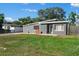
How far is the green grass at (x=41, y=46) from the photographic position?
17.5 metres

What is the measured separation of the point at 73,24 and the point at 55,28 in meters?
0.26

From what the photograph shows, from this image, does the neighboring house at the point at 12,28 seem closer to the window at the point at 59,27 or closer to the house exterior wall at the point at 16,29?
the house exterior wall at the point at 16,29

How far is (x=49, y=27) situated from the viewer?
691 inches

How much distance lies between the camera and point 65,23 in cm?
1756

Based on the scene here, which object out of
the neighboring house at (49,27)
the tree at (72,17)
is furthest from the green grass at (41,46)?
the tree at (72,17)

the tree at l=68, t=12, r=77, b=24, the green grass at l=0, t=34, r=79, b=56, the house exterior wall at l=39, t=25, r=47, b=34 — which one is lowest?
the green grass at l=0, t=34, r=79, b=56

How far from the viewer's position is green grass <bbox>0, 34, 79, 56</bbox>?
57.4 feet

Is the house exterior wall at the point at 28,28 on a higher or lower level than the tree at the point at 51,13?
lower

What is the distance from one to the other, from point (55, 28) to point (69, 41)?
0.27 meters

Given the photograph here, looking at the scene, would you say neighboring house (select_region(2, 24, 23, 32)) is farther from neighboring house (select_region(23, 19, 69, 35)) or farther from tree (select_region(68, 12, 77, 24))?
tree (select_region(68, 12, 77, 24))

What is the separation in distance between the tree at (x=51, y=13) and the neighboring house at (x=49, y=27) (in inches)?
2.3

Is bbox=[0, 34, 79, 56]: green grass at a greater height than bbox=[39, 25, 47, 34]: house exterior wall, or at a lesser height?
lesser

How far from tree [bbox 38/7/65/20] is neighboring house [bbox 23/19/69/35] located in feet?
0.19

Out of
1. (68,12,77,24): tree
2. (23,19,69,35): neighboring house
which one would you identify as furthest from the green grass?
(68,12,77,24): tree
